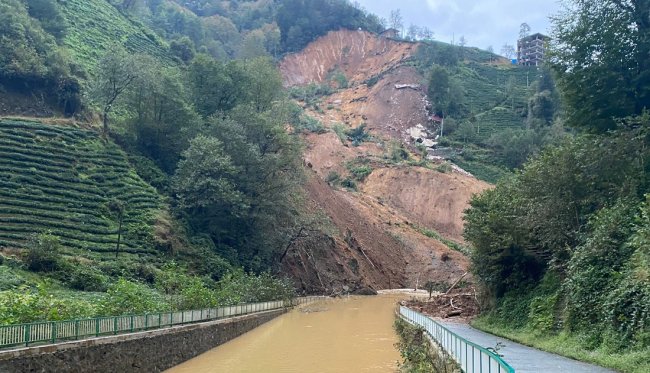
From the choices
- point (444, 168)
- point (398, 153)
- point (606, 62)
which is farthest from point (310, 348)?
point (398, 153)

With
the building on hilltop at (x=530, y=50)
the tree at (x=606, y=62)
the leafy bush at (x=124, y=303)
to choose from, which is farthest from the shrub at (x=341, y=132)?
the leafy bush at (x=124, y=303)

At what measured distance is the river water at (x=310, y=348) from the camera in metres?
19.7

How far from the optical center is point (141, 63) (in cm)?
4925

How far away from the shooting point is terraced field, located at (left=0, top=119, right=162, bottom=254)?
3409cm

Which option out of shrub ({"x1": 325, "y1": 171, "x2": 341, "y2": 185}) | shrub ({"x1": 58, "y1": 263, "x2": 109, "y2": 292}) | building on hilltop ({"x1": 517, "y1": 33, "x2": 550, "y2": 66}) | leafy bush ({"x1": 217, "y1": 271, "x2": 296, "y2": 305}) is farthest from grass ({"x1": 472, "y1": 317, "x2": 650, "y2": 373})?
building on hilltop ({"x1": 517, "y1": 33, "x2": 550, "y2": 66})

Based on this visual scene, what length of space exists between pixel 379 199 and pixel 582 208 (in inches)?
2445

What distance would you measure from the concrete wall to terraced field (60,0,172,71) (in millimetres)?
54009

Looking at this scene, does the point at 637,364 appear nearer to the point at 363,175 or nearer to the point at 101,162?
the point at 101,162

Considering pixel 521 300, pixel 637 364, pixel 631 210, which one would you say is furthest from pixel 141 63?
pixel 637 364

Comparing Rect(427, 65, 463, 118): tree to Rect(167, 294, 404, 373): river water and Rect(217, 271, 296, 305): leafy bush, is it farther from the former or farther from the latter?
Rect(167, 294, 404, 373): river water

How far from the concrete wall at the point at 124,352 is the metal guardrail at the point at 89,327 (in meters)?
0.32

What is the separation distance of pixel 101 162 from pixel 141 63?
10153mm

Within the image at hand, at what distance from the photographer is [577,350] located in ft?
48.8

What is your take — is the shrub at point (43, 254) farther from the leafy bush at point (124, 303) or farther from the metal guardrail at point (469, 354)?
the metal guardrail at point (469, 354)
